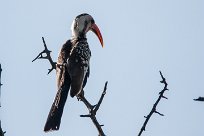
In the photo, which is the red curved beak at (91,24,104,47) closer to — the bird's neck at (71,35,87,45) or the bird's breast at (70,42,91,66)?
the bird's neck at (71,35,87,45)

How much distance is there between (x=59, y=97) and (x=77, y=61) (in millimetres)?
738

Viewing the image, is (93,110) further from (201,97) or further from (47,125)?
Result: (201,97)

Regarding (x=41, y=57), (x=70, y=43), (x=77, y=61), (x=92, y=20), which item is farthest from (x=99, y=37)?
(x=41, y=57)

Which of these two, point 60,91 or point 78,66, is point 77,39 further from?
point 60,91

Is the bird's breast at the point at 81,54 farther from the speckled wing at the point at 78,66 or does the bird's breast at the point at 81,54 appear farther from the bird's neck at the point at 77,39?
the bird's neck at the point at 77,39

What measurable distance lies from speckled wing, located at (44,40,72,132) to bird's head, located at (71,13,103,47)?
549 mm

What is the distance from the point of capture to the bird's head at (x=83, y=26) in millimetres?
7307

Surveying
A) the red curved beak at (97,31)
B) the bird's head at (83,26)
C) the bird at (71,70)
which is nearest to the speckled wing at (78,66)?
the bird at (71,70)

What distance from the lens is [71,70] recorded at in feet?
19.8

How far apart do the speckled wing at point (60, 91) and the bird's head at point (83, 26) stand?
549mm

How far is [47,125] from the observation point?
5062 millimetres

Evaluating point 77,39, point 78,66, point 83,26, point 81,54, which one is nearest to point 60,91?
point 78,66

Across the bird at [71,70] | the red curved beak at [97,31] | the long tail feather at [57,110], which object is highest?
the red curved beak at [97,31]

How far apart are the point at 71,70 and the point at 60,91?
1.25ft
